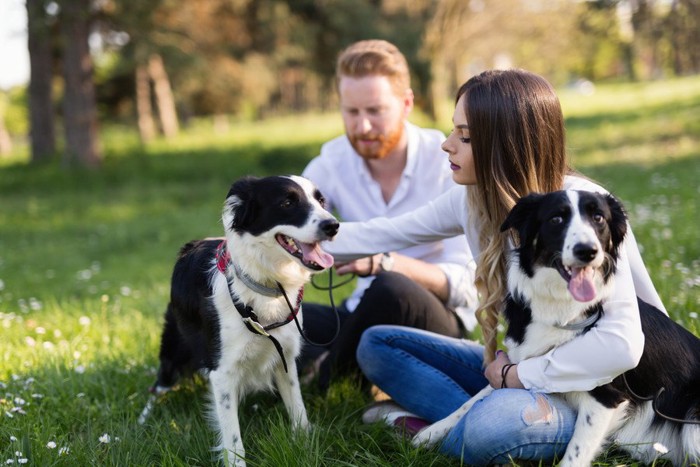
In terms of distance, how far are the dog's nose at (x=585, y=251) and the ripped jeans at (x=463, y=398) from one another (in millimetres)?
621

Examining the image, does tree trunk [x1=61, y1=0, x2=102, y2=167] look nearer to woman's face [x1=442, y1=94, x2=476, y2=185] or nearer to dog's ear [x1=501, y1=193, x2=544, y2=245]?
woman's face [x1=442, y1=94, x2=476, y2=185]

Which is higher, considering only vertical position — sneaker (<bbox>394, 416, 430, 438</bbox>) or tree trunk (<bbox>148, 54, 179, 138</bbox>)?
tree trunk (<bbox>148, 54, 179, 138</bbox>)

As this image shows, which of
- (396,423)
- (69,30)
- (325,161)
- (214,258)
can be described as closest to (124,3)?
(69,30)

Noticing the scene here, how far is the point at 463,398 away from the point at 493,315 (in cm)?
44

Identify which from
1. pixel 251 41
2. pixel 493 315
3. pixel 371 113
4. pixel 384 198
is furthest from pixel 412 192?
pixel 251 41

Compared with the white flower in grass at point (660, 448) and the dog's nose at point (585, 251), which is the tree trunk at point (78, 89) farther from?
the white flower in grass at point (660, 448)

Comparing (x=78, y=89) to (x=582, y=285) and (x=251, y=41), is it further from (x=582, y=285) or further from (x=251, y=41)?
(x=582, y=285)

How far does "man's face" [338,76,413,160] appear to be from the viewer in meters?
3.75

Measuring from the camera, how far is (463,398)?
3.08 metres

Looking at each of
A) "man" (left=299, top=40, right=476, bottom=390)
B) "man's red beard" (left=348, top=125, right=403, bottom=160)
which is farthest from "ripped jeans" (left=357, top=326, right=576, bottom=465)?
"man's red beard" (left=348, top=125, right=403, bottom=160)

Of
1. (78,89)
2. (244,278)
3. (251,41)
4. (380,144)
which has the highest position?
(251,41)

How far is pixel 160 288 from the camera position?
626 centimetres

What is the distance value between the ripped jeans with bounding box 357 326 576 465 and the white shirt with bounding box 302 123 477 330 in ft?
1.68

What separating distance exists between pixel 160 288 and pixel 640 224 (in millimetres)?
4746
